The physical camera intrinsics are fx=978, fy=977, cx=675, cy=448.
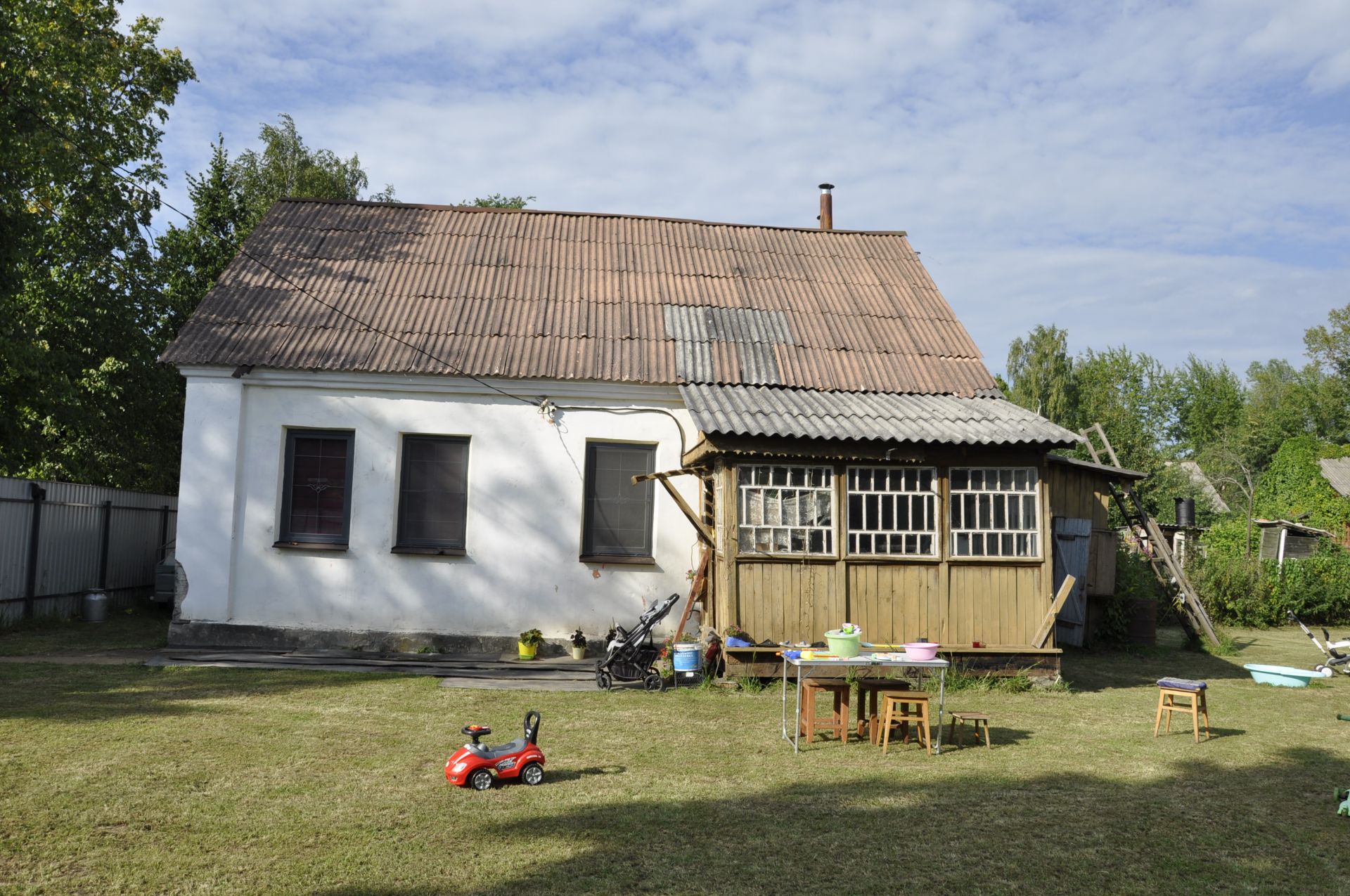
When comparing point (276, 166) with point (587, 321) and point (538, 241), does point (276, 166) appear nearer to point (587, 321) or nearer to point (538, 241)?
point (538, 241)

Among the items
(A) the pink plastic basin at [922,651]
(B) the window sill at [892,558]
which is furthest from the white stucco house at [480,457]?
(A) the pink plastic basin at [922,651]

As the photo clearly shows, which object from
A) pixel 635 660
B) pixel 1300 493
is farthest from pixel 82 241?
pixel 1300 493

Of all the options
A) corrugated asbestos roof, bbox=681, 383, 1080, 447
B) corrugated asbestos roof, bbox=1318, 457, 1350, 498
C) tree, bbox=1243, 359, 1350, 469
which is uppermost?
tree, bbox=1243, 359, 1350, 469

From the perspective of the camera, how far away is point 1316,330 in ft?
171

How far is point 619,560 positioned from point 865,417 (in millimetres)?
3709

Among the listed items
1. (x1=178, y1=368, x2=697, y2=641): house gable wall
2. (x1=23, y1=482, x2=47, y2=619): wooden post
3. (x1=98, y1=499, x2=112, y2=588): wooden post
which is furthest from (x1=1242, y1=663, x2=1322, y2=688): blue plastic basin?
(x1=98, y1=499, x2=112, y2=588): wooden post

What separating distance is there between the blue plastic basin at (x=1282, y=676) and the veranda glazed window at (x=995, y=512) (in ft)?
11.5

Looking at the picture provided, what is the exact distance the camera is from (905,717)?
827 cm

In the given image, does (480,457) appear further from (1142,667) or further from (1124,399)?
(1124,399)

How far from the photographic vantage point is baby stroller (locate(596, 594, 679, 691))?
10703mm

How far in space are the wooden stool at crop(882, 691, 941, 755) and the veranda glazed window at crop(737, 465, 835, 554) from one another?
116 inches

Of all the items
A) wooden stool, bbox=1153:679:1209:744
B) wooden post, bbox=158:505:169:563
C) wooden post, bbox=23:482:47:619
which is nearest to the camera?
wooden stool, bbox=1153:679:1209:744

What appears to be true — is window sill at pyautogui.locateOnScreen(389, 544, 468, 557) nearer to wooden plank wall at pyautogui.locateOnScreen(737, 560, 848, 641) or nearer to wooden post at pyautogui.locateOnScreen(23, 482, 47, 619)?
wooden plank wall at pyautogui.locateOnScreen(737, 560, 848, 641)

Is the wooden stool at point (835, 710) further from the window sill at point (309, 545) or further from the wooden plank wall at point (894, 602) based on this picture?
the window sill at point (309, 545)
